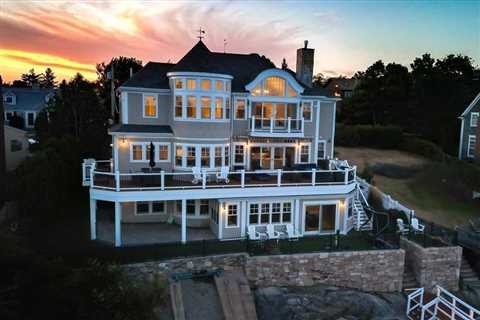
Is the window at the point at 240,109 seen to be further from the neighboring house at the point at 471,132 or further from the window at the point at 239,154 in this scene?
the neighboring house at the point at 471,132

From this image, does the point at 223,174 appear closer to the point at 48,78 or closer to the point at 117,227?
the point at 117,227

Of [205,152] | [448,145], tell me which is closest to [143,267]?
[205,152]

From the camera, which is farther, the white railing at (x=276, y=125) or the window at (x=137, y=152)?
the white railing at (x=276, y=125)

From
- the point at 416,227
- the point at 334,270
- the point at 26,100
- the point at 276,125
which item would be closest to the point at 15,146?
the point at 26,100

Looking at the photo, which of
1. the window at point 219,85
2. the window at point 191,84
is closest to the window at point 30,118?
the window at point 191,84

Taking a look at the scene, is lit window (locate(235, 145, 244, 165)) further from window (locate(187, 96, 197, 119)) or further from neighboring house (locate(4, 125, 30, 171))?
neighboring house (locate(4, 125, 30, 171))

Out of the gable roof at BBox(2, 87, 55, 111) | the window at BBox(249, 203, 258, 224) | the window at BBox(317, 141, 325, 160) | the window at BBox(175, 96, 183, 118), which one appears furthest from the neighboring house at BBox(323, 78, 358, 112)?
the window at BBox(249, 203, 258, 224)
